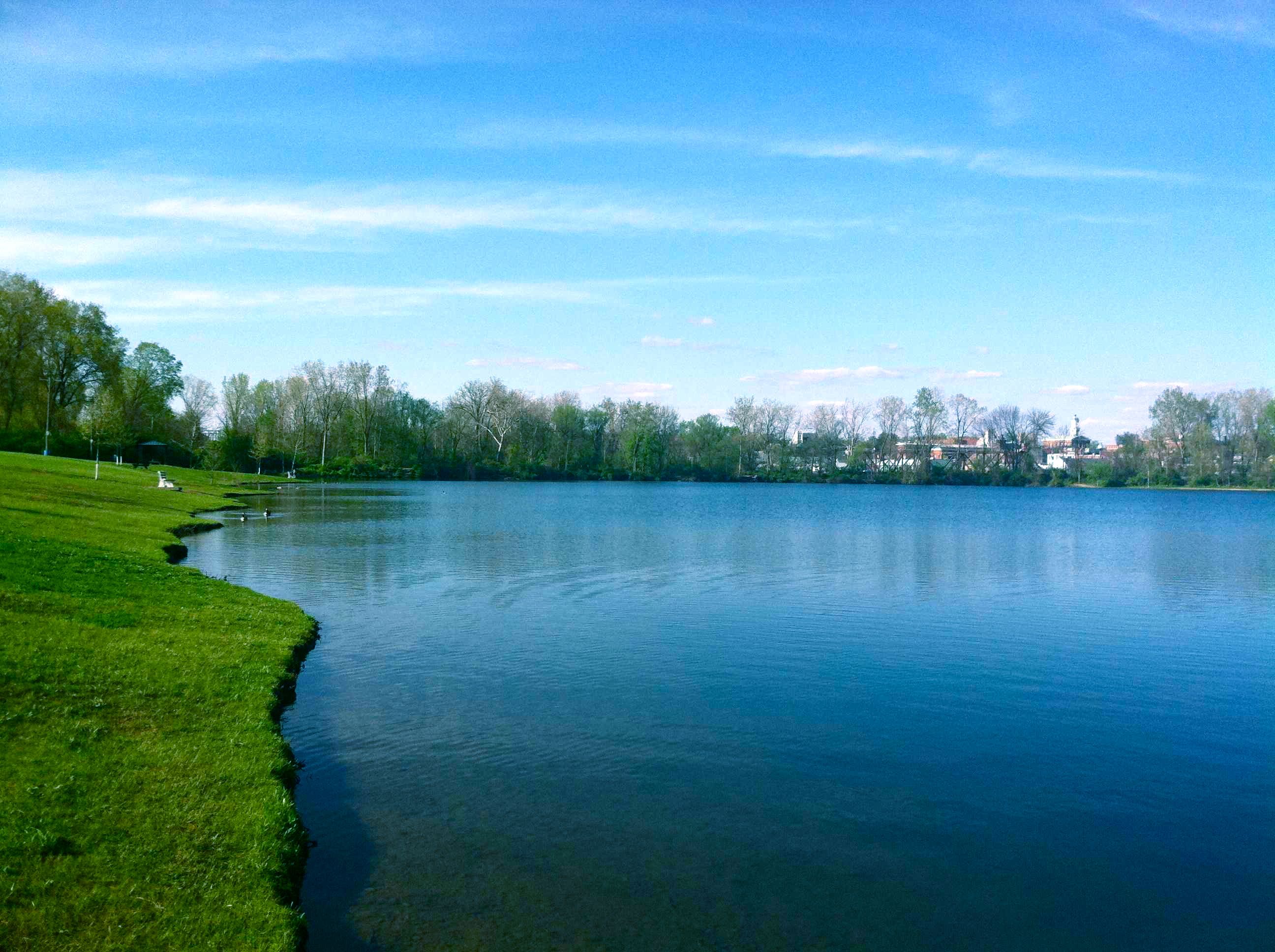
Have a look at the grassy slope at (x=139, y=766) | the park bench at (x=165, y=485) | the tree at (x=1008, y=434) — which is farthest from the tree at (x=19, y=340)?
the tree at (x=1008, y=434)

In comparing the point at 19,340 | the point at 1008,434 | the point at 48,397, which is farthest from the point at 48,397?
the point at 1008,434

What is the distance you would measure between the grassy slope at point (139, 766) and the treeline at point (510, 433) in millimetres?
76014

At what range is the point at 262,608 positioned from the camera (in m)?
21.2

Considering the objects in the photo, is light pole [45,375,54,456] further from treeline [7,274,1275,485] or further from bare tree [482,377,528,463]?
bare tree [482,377,528,463]

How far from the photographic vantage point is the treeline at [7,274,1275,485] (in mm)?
88938

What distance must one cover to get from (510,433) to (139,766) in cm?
14652

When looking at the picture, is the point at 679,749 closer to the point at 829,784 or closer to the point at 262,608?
the point at 829,784

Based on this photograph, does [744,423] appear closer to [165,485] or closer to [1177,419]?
[1177,419]

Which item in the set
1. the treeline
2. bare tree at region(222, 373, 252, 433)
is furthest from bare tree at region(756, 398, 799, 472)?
bare tree at region(222, 373, 252, 433)

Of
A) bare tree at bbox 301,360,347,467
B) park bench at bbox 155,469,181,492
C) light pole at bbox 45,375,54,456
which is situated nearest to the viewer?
park bench at bbox 155,469,181,492

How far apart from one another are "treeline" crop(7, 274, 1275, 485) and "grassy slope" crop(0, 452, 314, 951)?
76014 mm

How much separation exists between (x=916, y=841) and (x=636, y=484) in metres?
141

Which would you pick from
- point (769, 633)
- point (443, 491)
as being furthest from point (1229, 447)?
point (769, 633)

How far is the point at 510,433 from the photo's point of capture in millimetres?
155625
